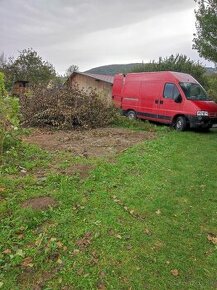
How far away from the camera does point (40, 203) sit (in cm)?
573

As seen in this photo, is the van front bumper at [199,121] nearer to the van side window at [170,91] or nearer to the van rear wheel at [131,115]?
the van side window at [170,91]

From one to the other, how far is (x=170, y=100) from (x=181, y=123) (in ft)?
3.88

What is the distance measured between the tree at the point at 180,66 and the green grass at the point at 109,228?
31361 mm

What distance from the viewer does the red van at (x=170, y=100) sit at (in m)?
14.6

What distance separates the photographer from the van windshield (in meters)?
15.0

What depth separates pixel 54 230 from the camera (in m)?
4.92

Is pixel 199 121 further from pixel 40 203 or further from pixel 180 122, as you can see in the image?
pixel 40 203

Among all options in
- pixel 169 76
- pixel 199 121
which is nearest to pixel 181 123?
pixel 199 121

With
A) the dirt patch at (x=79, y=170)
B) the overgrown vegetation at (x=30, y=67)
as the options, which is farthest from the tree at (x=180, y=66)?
the dirt patch at (x=79, y=170)

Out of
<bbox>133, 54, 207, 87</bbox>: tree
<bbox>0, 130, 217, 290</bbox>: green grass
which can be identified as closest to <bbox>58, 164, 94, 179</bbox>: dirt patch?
<bbox>0, 130, 217, 290</bbox>: green grass

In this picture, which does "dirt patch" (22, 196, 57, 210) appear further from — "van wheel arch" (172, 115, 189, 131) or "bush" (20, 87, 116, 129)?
"van wheel arch" (172, 115, 189, 131)

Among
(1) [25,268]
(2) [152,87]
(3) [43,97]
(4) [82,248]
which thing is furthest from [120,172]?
(2) [152,87]

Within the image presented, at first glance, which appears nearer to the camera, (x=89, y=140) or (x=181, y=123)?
(x=89, y=140)

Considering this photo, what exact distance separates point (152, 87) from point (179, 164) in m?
8.09
